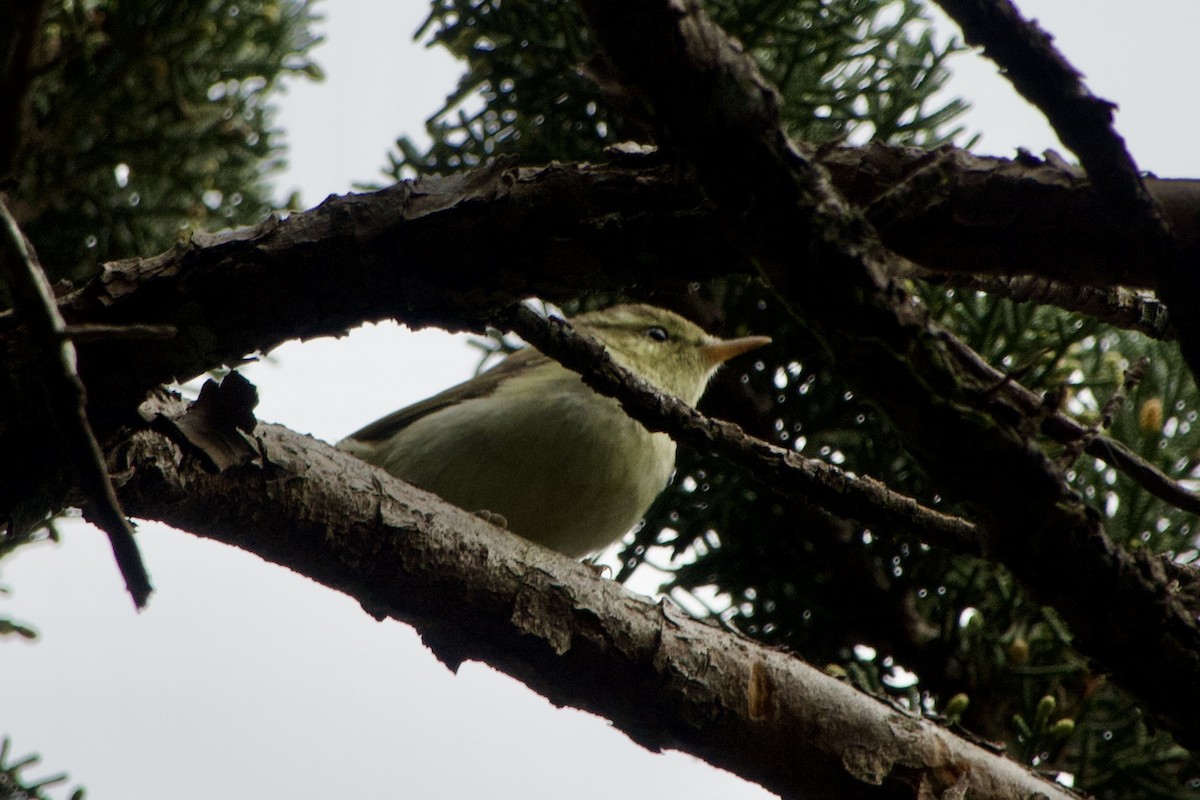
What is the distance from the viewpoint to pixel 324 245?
1938 millimetres

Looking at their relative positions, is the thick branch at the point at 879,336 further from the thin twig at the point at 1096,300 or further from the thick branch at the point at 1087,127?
the thin twig at the point at 1096,300

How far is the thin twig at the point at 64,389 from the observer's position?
1.39 metres

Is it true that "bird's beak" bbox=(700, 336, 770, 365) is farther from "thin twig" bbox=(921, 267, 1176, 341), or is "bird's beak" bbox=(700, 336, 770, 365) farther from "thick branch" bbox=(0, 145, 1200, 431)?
"thick branch" bbox=(0, 145, 1200, 431)

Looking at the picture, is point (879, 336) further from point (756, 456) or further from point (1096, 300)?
point (1096, 300)

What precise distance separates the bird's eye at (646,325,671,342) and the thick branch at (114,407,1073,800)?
7.32 ft

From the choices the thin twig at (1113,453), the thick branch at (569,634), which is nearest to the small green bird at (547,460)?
the thick branch at (569,634)

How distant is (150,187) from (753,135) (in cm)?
335

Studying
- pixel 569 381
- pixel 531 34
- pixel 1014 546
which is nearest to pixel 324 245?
pixel 1014 546

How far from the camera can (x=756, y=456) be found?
1964 mm

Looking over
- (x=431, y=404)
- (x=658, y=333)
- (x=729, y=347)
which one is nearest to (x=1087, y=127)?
(x=729, y=347)

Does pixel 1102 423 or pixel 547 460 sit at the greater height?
pixel 547 460

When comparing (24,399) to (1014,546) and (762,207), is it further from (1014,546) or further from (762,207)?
(1014,546)

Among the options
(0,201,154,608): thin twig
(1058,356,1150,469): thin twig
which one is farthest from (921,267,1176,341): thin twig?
→ (0,201,154,608): thin twig

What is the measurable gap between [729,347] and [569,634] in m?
1.88
